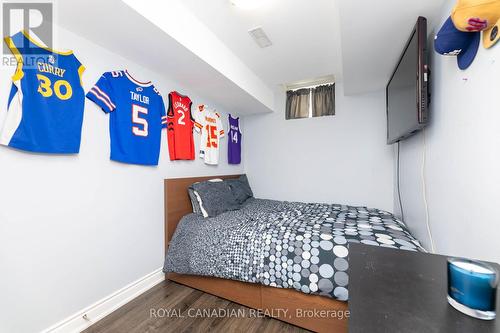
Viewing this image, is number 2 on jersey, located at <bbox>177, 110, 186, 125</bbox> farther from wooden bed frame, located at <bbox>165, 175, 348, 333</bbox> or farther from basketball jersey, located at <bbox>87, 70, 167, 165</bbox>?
wooden bed frame, located at <bbox>165, 175, 348, 333</bbox>

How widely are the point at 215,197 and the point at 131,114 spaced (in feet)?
4.00

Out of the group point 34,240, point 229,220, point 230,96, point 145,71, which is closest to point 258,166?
point 230,96

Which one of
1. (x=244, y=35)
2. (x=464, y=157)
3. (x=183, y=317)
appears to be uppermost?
(x=244, y=35)

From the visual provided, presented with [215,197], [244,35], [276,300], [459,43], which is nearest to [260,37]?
[244,35]

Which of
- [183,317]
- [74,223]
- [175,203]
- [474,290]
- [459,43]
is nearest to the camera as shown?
[474,290]

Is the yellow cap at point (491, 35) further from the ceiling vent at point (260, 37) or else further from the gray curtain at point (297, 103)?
the gray curtain at point (297, 103)

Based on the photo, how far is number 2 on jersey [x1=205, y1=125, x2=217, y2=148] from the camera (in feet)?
9.30

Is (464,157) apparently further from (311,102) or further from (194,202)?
(311,102)

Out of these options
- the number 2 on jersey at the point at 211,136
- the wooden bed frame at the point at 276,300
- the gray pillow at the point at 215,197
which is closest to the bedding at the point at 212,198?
the gray pillow at the point at 215,197

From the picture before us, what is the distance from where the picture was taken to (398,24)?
143 cm

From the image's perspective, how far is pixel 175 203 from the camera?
7.31 ft

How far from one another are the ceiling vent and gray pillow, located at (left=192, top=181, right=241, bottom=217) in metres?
1.65

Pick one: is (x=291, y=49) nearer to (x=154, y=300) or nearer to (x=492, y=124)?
(x=492, y=124)

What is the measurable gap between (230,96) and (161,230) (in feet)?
6.01
